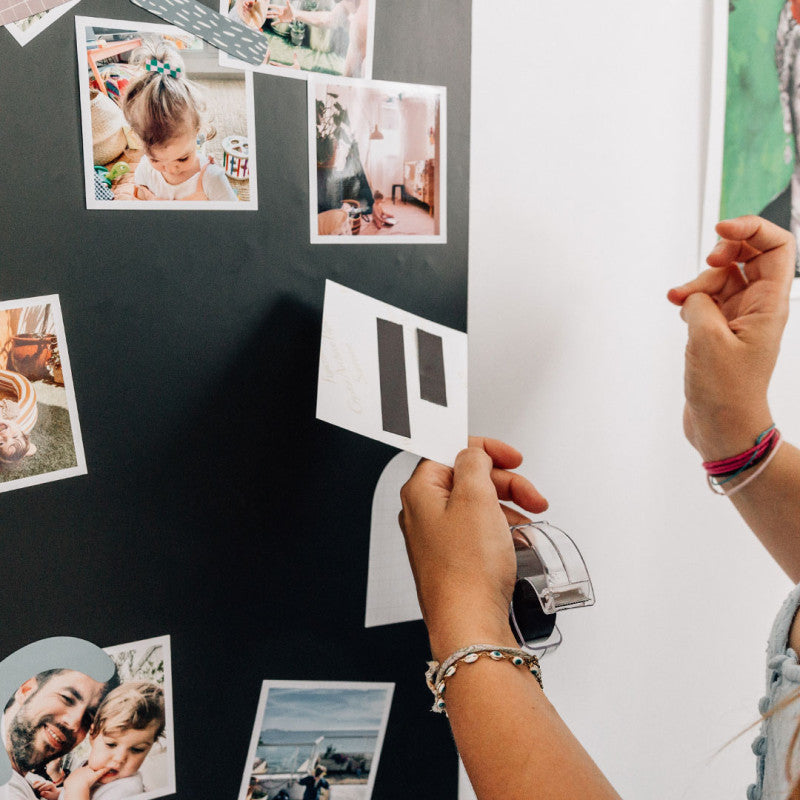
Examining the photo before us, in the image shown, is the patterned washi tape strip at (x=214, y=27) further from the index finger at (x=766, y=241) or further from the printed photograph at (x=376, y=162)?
the index finger at (x=766, y=241)

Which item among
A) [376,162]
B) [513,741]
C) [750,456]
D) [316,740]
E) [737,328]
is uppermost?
[376,162]

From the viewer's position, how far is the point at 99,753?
636 mm

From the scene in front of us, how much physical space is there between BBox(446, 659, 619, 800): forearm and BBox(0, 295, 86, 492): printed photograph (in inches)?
13.4

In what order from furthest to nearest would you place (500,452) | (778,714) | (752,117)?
(752,117)
(500,452)
(778,714)

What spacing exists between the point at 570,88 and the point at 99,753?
74cm

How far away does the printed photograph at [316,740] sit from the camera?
0.71m

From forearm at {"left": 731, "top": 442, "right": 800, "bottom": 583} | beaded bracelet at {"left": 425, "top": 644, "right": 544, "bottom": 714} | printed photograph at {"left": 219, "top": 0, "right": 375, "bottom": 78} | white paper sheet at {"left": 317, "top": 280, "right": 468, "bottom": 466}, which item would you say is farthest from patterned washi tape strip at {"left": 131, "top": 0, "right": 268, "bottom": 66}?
forearm at {"left": 731, "top": 442, "right": 800, "bottom": 583}

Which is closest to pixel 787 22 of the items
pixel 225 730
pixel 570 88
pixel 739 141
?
pixel 739 141

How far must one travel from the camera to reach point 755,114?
83 centimetres

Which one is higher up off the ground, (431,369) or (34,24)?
(34,24)

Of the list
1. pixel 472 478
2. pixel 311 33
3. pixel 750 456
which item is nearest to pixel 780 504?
pixel 750 456

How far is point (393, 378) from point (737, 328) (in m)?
0.32

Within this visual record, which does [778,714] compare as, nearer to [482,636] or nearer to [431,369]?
[482,636]

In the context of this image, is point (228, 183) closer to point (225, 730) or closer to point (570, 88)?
point (570, 88)
